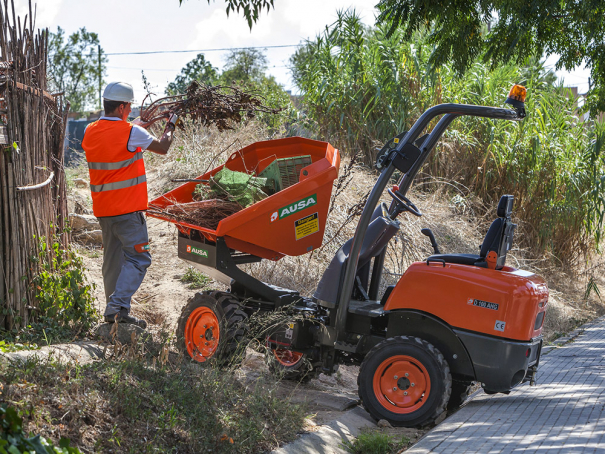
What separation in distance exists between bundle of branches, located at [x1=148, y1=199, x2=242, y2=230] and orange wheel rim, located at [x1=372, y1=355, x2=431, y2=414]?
186 centimetres

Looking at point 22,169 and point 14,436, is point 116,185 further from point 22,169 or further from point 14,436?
point 14,436

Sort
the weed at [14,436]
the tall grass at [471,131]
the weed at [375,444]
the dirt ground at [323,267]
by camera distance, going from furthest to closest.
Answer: the tall grass at [471,131] → the dirt ground at [323,267] → the weed at [375,444] → the weed at [14,436]

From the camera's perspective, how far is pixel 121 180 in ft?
17.4

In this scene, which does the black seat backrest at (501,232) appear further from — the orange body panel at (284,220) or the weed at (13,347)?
the weed at (13,347)

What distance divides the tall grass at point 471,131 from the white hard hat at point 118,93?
6600mm

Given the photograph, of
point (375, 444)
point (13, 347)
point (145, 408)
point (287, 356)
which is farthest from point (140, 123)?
point (375, 444)

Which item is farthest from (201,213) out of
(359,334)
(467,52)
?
(467,52)

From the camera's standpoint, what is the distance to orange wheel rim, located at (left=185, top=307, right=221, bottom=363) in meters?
5.61

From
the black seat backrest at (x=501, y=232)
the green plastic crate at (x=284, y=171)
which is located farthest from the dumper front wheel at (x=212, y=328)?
the black seat backrest at (x=501, y=232)

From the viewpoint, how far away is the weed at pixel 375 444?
4.22m

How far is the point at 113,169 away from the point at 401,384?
287 centimetres

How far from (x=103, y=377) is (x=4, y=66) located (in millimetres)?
2812

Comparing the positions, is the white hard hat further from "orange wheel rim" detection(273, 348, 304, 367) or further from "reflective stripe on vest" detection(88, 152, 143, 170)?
"orange wheel rim" detection(273, 348, 304, 367)

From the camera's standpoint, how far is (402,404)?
482 centimetres
